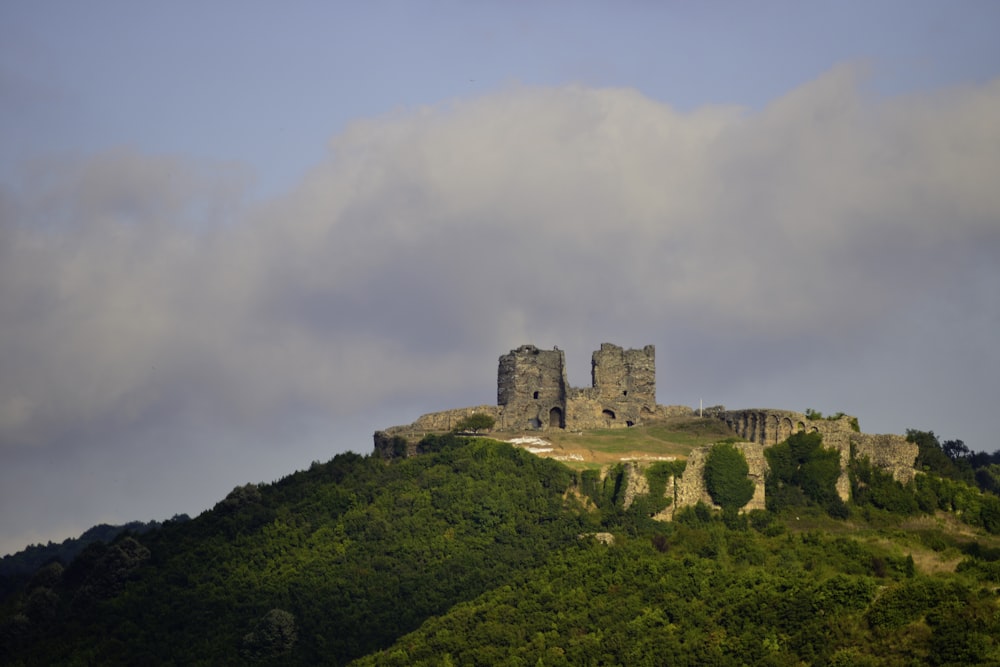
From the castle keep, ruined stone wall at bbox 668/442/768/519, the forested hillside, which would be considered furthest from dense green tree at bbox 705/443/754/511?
the castle keep

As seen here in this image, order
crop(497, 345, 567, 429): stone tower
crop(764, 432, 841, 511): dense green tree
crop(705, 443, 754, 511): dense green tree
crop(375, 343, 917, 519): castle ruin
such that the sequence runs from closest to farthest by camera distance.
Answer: crop(705, 443, 754, 511): dense green tree → crop(764, 432, 841, 511): dense green tree → crop(375, 343, 917, 519): castle ruin → crop(497, 345, 567, 429): stone tower

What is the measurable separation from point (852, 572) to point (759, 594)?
4507mm

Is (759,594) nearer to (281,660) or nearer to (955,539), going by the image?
(955,539)

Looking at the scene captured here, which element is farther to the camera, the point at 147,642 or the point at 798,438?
the point at 798,438

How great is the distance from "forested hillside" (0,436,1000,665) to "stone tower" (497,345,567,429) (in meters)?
5.89

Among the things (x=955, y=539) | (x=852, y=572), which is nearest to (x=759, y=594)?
(x=852, y=572)

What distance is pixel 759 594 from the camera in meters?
77.9

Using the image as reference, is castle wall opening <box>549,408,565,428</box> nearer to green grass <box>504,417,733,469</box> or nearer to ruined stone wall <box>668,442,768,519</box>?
green grass <box>504,417,733,469</box>

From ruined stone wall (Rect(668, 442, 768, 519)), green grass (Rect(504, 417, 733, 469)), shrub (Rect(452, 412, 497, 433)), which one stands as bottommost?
ruined stone wall (Rect(668, 442, 768, 519))

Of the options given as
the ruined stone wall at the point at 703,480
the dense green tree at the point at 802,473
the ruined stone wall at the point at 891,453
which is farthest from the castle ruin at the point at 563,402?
the ruined stone wall at the point at 891,453

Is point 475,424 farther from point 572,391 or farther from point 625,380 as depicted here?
point 625,380

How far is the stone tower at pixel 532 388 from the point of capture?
10438cm

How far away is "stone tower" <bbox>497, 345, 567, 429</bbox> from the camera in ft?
342

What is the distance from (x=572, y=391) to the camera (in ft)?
342
